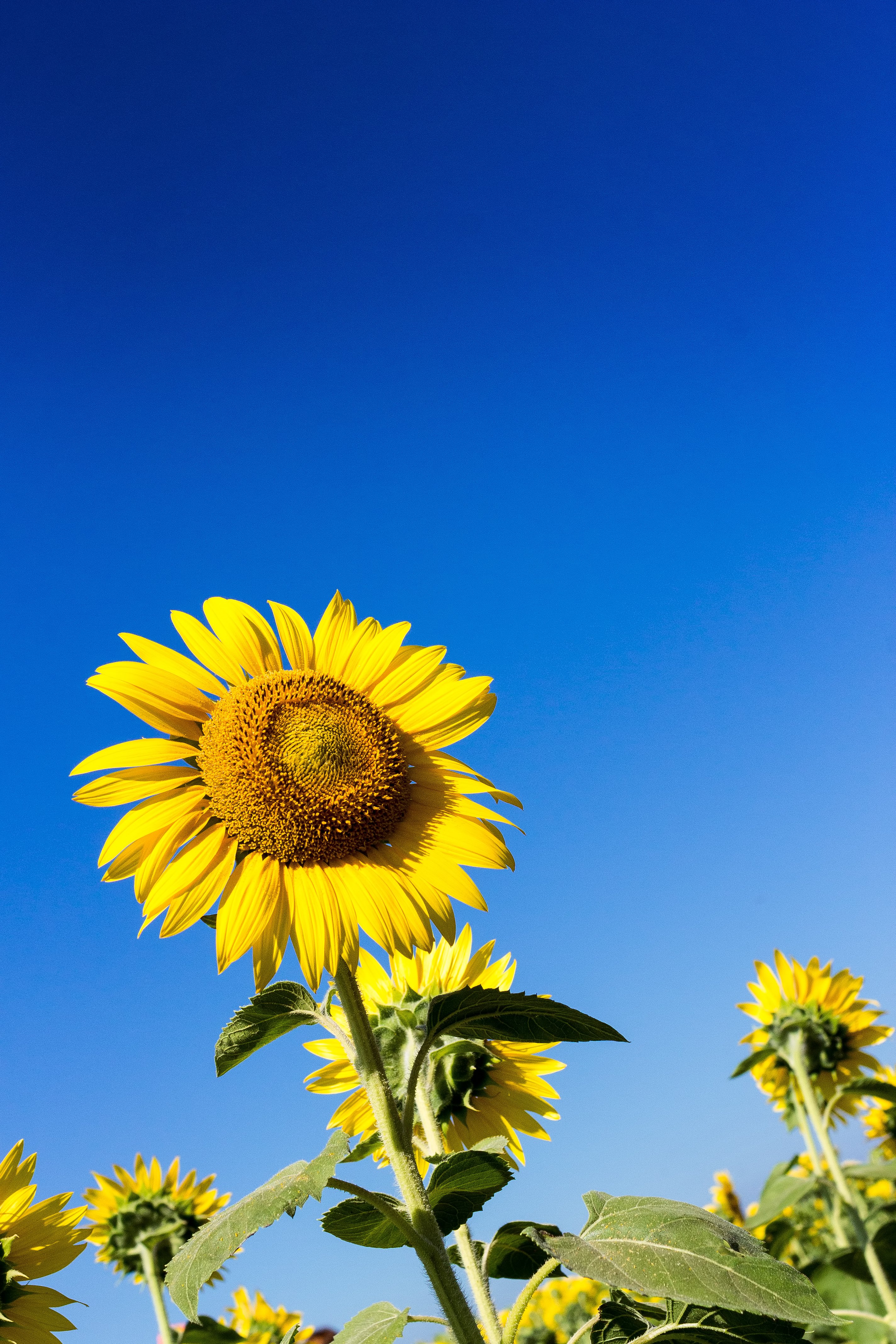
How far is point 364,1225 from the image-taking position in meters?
2.12

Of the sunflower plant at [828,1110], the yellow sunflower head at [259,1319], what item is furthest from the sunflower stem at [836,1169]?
the yellow sunflower head at [259,1319]

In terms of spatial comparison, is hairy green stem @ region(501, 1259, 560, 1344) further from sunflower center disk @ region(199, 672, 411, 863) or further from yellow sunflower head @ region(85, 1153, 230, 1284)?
yellow sunflower head @ region(85, 1153, 230, 1284)

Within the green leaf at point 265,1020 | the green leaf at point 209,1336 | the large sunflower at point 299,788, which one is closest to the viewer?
the green leaf at point 265,1020

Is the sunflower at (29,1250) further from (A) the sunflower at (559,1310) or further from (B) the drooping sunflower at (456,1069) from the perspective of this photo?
(A) the sunflower at (559,1310)

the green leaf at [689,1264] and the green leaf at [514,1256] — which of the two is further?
the green leaf at [514,1256]

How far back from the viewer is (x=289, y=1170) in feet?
6.77

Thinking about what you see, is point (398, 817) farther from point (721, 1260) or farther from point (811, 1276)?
point (811, 1276)

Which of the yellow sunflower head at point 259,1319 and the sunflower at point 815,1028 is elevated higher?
the sunflower at point 815,1028

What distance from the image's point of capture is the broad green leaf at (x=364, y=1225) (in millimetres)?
2029

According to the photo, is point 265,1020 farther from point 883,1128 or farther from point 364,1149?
point 883,1128

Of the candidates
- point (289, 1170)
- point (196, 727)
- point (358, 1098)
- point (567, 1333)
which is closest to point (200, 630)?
point (196, 727)

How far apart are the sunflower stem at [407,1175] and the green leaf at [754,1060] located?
15.3ft

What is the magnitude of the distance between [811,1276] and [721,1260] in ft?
15.6

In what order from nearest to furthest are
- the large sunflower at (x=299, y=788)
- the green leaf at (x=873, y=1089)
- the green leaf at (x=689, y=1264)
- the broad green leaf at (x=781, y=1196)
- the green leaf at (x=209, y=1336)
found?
the green leaf at (x=689, y=1264) → the large sunflower at (x=299, y=788) → the green leaf at (x=209, y=1336) → the broad green leaf at (x=781, y=1196) → the green leaf at (x=873, y=1089)
